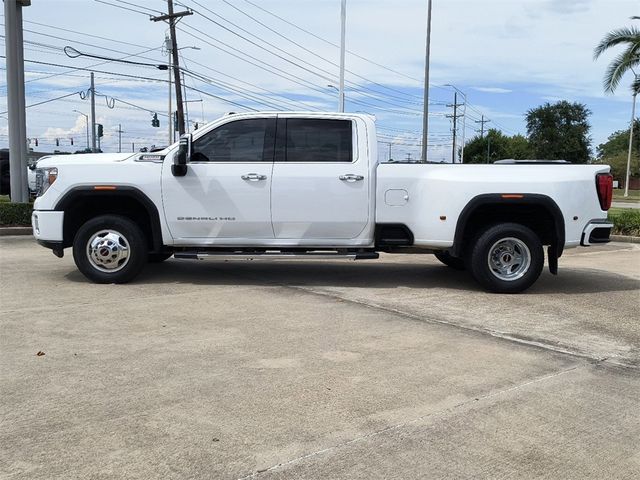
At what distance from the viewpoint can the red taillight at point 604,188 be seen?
23.6ft

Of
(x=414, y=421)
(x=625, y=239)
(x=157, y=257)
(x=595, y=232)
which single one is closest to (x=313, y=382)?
(x=414, y=421)

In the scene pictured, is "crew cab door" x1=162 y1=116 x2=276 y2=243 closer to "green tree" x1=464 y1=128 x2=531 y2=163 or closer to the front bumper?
the front bumper

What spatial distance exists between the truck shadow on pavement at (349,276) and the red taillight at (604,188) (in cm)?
117

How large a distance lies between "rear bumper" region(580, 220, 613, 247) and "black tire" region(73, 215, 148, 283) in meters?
5.27

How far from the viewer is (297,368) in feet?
14.7

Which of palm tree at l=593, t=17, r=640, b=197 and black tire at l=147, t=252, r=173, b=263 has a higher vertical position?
palm tree at l=593, t=17, r=640, b=197

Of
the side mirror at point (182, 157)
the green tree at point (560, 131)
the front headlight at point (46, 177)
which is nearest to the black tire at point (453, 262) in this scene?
the side mirror at point (182, 157)

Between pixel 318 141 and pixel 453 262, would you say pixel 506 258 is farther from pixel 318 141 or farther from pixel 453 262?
pixel 318 141

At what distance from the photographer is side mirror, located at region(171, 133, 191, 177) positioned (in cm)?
713

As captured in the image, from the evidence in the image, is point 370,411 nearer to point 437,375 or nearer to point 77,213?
point 437,375

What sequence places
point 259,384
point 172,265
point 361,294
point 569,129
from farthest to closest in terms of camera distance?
point 569,129
point 172,265
point 361,294
point 259,384

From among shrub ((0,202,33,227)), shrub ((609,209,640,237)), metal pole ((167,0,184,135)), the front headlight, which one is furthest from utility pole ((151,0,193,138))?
the front headlight

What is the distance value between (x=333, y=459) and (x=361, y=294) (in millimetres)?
4097

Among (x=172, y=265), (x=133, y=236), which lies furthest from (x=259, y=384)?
(x=172, y=265)
